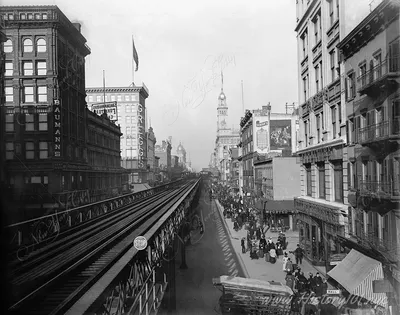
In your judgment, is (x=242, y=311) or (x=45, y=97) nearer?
(x=242, y=311)

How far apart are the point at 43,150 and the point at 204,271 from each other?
11940 millimetres

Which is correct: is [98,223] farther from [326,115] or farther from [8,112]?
[326,115]

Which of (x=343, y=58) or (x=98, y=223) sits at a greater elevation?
(x=343, y=58)

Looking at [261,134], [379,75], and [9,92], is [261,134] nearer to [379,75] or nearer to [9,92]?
[379,75]

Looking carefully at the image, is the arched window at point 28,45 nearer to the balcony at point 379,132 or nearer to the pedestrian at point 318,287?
the balcony at point 379,132

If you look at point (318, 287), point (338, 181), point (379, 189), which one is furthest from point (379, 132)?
point (318, 287)

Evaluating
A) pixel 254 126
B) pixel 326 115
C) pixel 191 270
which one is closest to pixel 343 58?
pixel 326 115

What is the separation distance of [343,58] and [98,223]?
15.0 metres

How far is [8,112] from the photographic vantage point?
17516 millimetres

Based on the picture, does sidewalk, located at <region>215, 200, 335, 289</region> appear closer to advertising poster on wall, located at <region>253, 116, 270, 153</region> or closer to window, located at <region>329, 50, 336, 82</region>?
window, located at <region>329, 50, 336, 82</region>

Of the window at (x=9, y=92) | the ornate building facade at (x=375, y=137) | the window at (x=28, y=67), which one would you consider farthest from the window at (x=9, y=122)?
the ornate building facade at (x=375, y=137)

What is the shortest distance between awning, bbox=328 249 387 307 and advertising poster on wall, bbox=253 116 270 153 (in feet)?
131

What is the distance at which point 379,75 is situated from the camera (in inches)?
538

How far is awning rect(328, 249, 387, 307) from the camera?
12.5 metres
